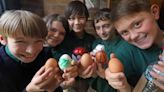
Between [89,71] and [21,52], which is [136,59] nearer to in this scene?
[89,71]

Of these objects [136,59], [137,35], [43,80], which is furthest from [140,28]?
[43,80]

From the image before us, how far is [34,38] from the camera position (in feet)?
2.58

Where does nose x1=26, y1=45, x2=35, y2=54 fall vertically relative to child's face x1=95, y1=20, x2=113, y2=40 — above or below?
above

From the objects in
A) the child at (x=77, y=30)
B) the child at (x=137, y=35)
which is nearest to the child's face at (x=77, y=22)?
the child at (x=77, y=30)

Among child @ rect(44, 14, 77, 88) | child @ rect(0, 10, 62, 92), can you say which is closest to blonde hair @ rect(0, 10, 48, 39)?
child @ rect(0, 10, 62, 92)

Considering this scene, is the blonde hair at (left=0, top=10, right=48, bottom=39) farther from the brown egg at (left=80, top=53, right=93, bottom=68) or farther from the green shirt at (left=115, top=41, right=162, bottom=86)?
the green shirt at (left=115, top=41, right=162, bottom=86)

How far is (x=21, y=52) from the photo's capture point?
2.53 ft

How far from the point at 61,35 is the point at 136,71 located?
63 centimetres

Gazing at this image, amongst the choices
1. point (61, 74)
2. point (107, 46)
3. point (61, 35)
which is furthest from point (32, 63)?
point (107, 46)

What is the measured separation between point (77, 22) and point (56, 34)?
0.26m

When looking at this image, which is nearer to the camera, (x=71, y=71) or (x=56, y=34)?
(x=71, y=71)

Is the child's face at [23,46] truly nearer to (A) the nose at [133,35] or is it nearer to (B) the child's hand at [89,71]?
(B) the child's hand at [89,71]

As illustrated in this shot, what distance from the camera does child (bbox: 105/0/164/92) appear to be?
0.85 metres

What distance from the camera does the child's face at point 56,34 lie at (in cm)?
136
